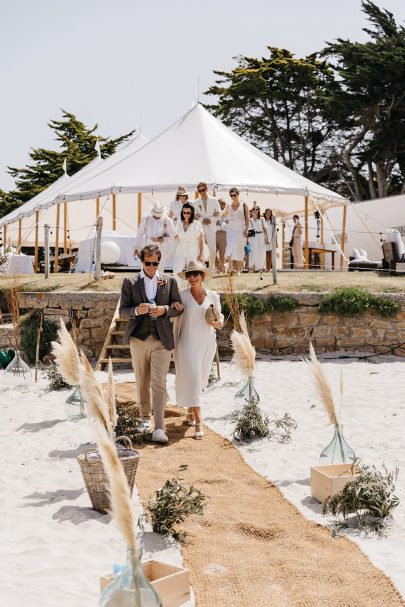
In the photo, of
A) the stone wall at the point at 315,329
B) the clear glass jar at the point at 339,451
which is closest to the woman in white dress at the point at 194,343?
the clear glass jar at the point at 339,451

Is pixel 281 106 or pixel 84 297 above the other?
pixel 281 106

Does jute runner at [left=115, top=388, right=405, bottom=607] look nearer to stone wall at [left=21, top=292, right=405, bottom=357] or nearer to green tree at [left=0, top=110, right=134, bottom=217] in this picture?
stone wall at [left=21, top=292, right=405, bottom=357]

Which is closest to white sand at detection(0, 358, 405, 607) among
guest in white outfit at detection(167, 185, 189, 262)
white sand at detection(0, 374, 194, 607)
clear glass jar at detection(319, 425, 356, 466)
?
white sand at detection(0, 374, 194, 607)

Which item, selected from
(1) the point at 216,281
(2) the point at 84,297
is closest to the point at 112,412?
(2) the point at 84,297

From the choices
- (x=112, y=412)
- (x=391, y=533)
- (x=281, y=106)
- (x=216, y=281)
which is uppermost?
(x=281, y=106)

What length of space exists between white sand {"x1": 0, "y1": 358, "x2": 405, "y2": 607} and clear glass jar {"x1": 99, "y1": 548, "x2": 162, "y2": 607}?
2.57 ft

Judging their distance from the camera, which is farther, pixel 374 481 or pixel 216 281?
pixel 216 281

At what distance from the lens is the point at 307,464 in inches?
216

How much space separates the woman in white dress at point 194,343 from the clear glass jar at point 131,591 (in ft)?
12.3

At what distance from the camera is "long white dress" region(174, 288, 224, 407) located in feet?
20.3

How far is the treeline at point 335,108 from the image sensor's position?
89.0 feet

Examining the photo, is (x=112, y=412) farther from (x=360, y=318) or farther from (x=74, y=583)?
(x=360, y=318)

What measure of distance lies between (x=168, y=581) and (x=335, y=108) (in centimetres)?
2690

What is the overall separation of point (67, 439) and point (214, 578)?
10.0 ft
